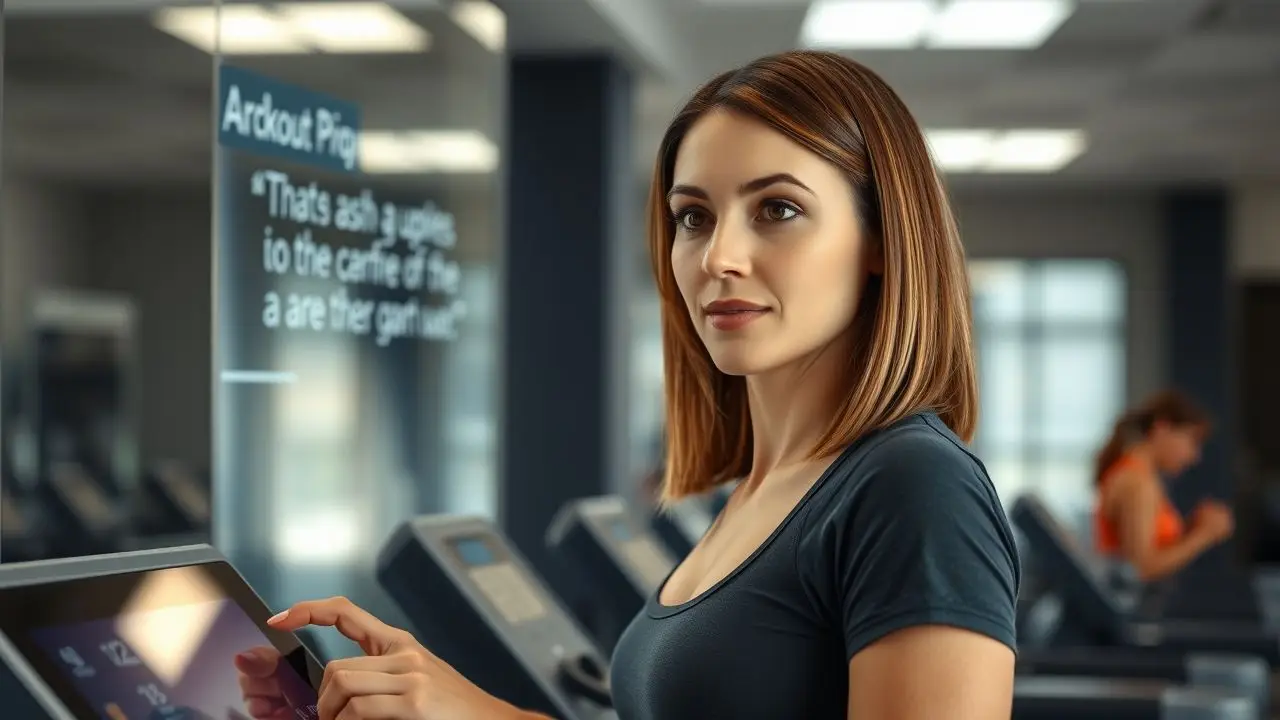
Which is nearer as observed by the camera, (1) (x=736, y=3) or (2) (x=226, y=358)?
(2) (x=226, y=358)

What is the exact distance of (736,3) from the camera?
218 inches

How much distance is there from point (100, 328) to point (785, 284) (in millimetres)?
10709

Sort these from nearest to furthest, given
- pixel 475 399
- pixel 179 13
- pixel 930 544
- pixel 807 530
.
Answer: pixel 930 544 → pixel 807 530 → pixel 475 399 → pixel 179 13

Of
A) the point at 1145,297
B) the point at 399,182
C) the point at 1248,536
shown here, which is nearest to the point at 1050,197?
the point at 1145,297

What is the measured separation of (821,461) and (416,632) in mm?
1431

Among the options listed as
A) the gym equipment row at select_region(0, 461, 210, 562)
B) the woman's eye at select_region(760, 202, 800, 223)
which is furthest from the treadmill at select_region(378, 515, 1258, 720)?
the gym equipment row at select_region(0, 461, 210, 562)

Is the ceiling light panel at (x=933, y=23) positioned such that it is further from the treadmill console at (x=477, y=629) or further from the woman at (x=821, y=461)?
the woman at (x=821, y=461)

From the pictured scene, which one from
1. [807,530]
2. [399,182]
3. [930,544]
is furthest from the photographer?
[399,182]

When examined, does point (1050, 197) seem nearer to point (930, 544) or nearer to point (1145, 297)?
point (1145, 297)

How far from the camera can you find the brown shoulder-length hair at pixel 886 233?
1.25 meters

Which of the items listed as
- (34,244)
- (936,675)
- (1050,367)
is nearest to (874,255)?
(936,675)

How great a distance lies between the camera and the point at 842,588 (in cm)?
111

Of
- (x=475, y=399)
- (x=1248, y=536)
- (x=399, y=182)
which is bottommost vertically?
(x=1248, y=536)

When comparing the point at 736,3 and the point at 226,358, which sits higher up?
the point at 736,3
